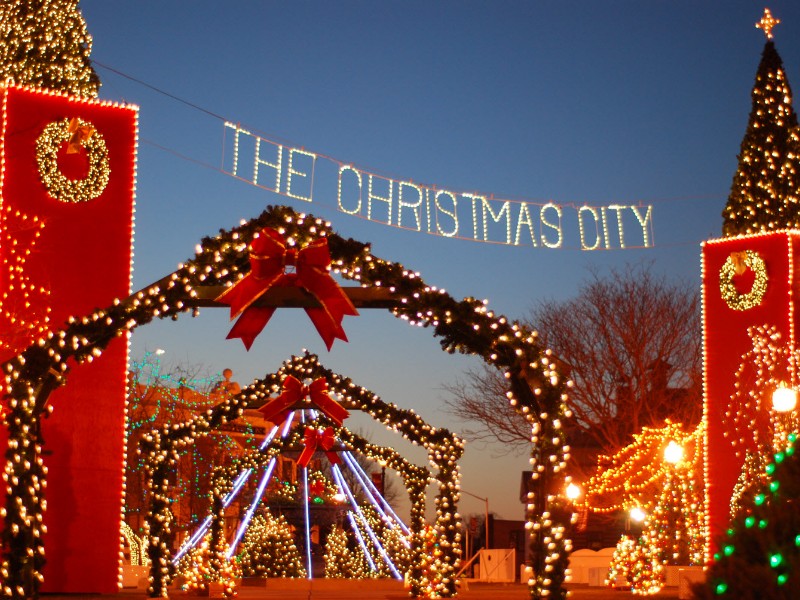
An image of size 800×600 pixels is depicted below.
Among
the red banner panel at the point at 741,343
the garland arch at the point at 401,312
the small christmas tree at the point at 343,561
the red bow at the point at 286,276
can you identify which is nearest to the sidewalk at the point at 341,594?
the small christmas tree at the point at 343,561

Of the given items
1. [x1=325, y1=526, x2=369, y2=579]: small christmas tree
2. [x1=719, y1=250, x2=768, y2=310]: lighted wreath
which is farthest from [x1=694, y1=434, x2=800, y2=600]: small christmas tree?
[x1=325, y1=526, x2=369, y2=579]: small christmas tree

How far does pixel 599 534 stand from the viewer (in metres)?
59.2

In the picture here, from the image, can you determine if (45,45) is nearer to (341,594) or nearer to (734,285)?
(341,594)

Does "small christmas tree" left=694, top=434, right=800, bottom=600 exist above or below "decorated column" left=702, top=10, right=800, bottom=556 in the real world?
below

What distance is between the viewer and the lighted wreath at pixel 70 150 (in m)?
17.4

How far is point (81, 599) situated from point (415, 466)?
329 inches

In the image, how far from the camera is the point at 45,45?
698 inches

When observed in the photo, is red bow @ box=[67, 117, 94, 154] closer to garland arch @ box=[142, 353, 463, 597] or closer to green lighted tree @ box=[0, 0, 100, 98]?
green lighted tree @ box=[0, 0, 100, 98]

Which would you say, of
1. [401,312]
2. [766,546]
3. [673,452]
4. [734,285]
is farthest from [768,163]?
[766,546]

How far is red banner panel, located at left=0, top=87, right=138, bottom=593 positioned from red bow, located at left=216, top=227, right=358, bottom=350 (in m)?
5.84

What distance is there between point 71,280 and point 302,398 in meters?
4.11

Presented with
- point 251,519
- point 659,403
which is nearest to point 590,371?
point 659,403

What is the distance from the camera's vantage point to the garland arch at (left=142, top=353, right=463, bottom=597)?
17656 mm

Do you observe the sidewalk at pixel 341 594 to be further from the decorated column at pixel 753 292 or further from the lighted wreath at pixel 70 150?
the lighted wreath at pixel 70 150
